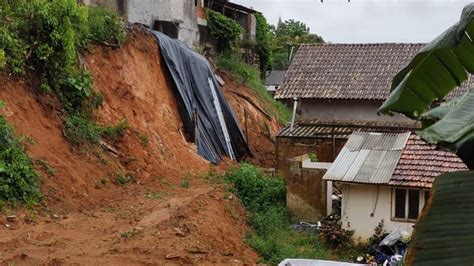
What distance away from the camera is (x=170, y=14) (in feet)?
71.9

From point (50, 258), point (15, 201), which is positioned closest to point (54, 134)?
point (15, 201)

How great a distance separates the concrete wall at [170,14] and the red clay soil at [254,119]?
2064 millimetres

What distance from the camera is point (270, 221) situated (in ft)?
41.9

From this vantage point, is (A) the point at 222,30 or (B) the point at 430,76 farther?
(A) the point at 222,30

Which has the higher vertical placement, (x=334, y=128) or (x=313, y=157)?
(x=334, y=128)

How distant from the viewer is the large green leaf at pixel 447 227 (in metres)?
2.16

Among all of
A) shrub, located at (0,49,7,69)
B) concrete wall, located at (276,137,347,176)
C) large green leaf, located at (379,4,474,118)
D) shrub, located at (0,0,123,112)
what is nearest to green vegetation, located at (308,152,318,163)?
concrete wall, located at (276,137,347,176)

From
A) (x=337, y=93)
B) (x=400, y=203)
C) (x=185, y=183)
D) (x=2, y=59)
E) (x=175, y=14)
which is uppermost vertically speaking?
(x=175, y=14)

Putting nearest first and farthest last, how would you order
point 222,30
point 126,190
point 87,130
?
point 126,190 → point 87,130 → point 222,30

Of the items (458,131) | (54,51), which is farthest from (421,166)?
(458,131)

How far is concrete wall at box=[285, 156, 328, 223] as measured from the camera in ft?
43.5

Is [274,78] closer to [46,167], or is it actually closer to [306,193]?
[306,193]

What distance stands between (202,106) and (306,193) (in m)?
5.89

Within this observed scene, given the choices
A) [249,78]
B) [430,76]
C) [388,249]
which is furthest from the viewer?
[249,78]
